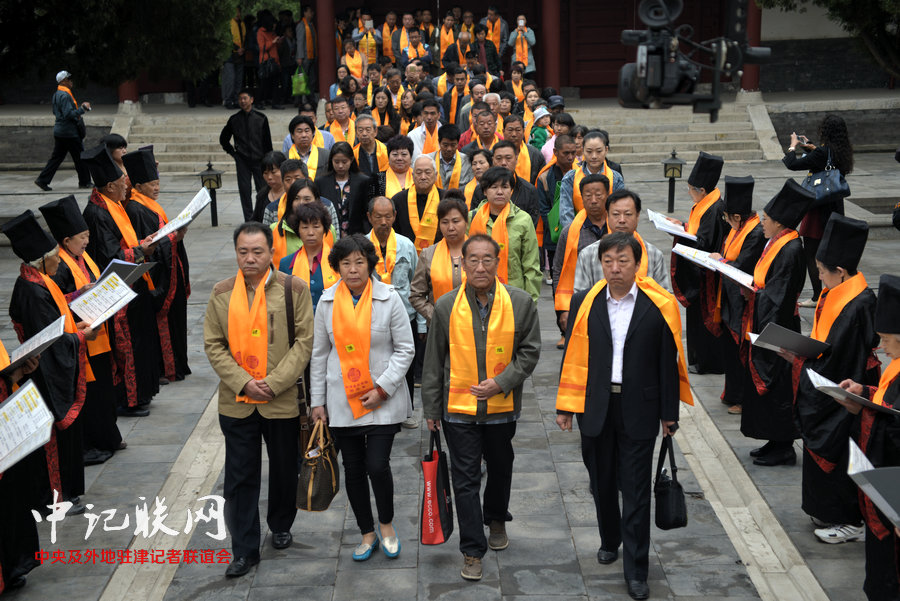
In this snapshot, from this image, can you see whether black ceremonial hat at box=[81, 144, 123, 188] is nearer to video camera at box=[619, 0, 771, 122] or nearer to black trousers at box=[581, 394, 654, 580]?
video camera at box=[619, 0, 771, 122]

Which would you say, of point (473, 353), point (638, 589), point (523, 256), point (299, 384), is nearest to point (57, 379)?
point (299, 384)

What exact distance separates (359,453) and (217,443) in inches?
98.7

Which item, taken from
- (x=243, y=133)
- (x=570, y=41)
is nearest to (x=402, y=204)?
(x=243, y=133)

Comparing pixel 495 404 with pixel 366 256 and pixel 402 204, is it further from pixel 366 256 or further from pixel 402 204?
pixel 402 204

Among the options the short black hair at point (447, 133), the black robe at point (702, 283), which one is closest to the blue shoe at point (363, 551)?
the black robe at point (702, 283)

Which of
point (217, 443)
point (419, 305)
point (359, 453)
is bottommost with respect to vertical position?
point (217, 443)

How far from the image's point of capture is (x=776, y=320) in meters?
7.68

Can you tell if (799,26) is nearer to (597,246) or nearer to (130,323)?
(597,246)

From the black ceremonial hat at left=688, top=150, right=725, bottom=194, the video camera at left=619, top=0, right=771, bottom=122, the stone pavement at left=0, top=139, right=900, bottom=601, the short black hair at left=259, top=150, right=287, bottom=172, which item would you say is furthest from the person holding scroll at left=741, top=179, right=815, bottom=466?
the short black hair at left=259, top=150, right=287, bottom=172

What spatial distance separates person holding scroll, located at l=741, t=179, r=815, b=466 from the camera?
7625 mm

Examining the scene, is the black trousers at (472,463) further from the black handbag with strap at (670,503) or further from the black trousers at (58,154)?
the black trousers at (58,154)

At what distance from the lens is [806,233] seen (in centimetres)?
1159

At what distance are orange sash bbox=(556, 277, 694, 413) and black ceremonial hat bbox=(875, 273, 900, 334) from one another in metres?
1.06

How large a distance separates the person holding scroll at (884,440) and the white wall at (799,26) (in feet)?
69.5
